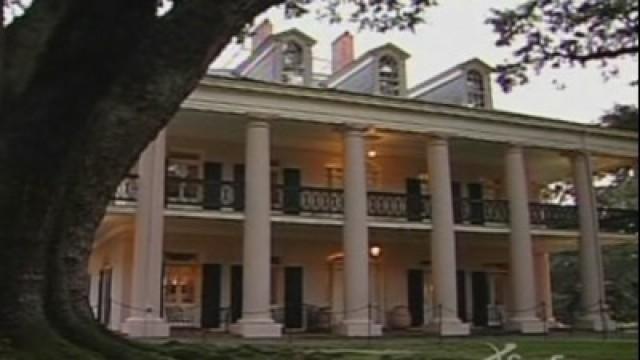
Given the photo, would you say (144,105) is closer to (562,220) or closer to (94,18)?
(94,18)

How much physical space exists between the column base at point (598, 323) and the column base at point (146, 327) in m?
11.6

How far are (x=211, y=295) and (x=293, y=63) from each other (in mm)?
6289

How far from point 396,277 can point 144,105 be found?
698 inches

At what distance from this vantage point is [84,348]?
672cm

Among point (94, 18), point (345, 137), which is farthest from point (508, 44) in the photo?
point (345, 137)

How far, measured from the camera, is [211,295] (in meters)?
21.4

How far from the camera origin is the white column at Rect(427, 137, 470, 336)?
1992 cm

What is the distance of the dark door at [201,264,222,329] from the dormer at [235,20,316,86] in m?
5.09

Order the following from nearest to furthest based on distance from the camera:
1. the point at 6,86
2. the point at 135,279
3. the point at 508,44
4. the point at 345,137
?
the point at 6,86, the point at 508,44, the point at 135,279, the point at 345,137

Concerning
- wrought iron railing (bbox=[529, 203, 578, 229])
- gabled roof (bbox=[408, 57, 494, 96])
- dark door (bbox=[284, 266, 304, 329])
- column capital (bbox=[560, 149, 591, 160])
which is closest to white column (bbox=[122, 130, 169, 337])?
dark door (bbox=[284, 266, 304, 329])

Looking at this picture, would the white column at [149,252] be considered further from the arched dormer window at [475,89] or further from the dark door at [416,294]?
the arched dormer window at [475,89]

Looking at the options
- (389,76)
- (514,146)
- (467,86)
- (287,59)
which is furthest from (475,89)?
(287,59)

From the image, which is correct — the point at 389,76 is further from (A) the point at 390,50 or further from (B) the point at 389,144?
(B) the point at 389,144

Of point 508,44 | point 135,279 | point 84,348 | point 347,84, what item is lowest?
point 84,348
